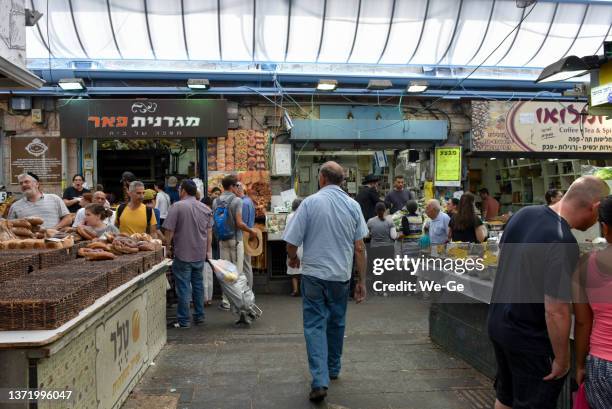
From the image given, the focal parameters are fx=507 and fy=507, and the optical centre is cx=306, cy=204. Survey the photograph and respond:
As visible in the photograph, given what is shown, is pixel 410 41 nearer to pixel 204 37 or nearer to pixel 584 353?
pixel 204 37

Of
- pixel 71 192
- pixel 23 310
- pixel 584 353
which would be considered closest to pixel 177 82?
pixel 71 192

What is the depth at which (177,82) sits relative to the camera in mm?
10750

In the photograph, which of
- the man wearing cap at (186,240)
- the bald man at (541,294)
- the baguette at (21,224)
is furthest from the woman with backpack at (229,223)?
the bald man at (541,294)

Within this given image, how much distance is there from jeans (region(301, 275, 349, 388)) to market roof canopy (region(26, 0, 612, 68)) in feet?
25.7

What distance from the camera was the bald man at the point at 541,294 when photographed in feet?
9.02

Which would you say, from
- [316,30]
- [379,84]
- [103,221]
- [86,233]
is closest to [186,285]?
[103,221]

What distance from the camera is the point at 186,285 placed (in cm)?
683

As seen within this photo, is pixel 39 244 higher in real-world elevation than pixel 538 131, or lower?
lower

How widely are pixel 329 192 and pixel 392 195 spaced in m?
6.22

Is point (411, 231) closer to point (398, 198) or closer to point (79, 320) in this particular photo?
point (398, 198)

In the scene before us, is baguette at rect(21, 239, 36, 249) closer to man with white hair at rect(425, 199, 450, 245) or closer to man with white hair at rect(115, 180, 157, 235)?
man with white hair at rect(115, 180, 157, 235)

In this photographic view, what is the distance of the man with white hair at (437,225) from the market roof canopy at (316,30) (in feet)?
14.7

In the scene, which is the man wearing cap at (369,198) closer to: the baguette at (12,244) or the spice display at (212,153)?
the spice display at (212,153)

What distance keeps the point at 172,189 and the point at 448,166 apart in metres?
6.11
